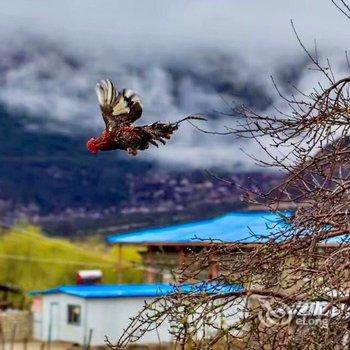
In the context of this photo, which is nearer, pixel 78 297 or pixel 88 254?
pixel 78 297

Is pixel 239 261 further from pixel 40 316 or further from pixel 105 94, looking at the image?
pixel 40 316

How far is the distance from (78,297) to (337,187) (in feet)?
45.7

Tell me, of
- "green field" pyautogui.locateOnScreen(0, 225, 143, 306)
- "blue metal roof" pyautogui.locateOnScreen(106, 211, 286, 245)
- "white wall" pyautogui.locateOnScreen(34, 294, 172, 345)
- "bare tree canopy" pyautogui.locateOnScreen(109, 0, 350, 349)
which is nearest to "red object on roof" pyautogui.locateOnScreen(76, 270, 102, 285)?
"blue metal roof" pyautogui.locateOnScreen(106, 211, 286, 245)

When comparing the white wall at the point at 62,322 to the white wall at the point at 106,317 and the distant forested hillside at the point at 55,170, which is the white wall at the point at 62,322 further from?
the distant forested hillside at the point at 55,170

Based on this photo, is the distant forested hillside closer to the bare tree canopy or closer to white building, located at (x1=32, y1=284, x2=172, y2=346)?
white building, located at (x1=32, y1=284, x2=172, y2=346)

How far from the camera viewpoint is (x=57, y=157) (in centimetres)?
2597

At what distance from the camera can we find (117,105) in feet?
12.7

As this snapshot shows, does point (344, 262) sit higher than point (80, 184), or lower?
lower

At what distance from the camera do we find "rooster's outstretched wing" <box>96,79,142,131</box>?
383cm

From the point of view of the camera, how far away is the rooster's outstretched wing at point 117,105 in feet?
12.6

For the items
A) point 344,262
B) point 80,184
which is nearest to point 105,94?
point 344,262

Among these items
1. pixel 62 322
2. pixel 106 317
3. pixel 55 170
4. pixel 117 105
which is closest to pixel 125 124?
pixel 117 105

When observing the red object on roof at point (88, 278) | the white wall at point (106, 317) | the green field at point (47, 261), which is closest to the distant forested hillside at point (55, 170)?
the green field at point (47, 261)

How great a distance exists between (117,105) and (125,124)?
7 centimetres
